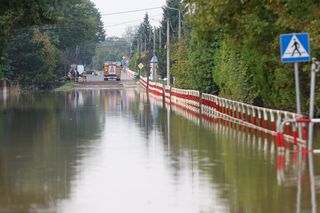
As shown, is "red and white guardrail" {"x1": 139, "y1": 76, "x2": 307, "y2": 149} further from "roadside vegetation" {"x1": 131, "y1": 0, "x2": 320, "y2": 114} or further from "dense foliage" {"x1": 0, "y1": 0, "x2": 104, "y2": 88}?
"dense foliage" {"x1": 0, "y1": 0, "x2": 104, "y2": 88}

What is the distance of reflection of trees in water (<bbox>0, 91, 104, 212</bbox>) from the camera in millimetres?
13922

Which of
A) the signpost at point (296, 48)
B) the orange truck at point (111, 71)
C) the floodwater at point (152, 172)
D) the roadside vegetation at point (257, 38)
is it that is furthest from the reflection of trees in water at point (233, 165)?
the orange truck at point (111, 71)

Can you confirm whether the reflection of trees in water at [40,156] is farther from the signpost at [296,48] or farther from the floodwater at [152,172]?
the signpost at [296,48]

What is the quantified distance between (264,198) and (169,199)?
143cm

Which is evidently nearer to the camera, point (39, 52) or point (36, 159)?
point (36, 159)

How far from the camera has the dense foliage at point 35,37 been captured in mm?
38688

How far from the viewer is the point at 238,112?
33438 millimetres

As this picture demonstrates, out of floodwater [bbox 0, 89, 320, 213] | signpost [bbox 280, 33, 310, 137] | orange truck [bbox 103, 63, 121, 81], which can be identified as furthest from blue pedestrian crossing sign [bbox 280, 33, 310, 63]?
orange truck [bbox 103, 63, 121, 81]

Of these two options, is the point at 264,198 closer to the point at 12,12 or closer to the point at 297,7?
the point at 297,7

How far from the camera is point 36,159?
64.7 feet

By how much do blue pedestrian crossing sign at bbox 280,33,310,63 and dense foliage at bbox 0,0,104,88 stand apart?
20564 mm

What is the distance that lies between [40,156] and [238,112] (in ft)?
46.7

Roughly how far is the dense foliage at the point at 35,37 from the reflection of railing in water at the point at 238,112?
805 cm

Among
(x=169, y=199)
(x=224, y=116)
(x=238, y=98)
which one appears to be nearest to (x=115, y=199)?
(x=169, y=199)
